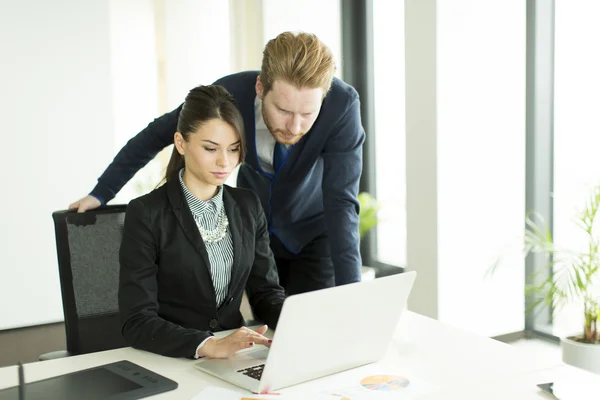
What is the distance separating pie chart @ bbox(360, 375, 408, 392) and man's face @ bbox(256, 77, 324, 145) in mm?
701

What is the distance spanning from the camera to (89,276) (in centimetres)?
174

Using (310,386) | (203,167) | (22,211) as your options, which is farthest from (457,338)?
(22,211)

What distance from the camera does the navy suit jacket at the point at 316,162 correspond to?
1955 mm

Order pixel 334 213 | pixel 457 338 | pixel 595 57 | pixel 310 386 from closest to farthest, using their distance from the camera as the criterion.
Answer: pixel 310 386
pixel 457 338
pixel 334 213
pixel 595 57

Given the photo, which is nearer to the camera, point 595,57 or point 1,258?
point 595,57

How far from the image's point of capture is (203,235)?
165 centimetres

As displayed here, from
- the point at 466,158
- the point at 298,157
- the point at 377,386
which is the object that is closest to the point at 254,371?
the point at 377,386

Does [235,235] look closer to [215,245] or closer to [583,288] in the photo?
[215,245]

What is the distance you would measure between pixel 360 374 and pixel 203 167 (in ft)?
2.11

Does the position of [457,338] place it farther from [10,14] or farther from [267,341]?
[10,14]

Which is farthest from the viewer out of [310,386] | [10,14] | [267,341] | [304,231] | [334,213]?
[10,14]

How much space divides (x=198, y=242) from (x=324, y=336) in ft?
1.63

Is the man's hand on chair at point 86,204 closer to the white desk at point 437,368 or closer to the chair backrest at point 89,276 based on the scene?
the chair backrest at point 89,276

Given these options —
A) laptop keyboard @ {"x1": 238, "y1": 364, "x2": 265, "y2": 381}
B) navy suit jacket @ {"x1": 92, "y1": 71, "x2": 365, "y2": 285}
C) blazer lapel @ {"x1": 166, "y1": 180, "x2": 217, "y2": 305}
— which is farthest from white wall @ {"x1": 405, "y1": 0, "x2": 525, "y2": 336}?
laptop keyboard @ {"x1": 238, "y1": 364, "x2": 265, "y2": 381}
